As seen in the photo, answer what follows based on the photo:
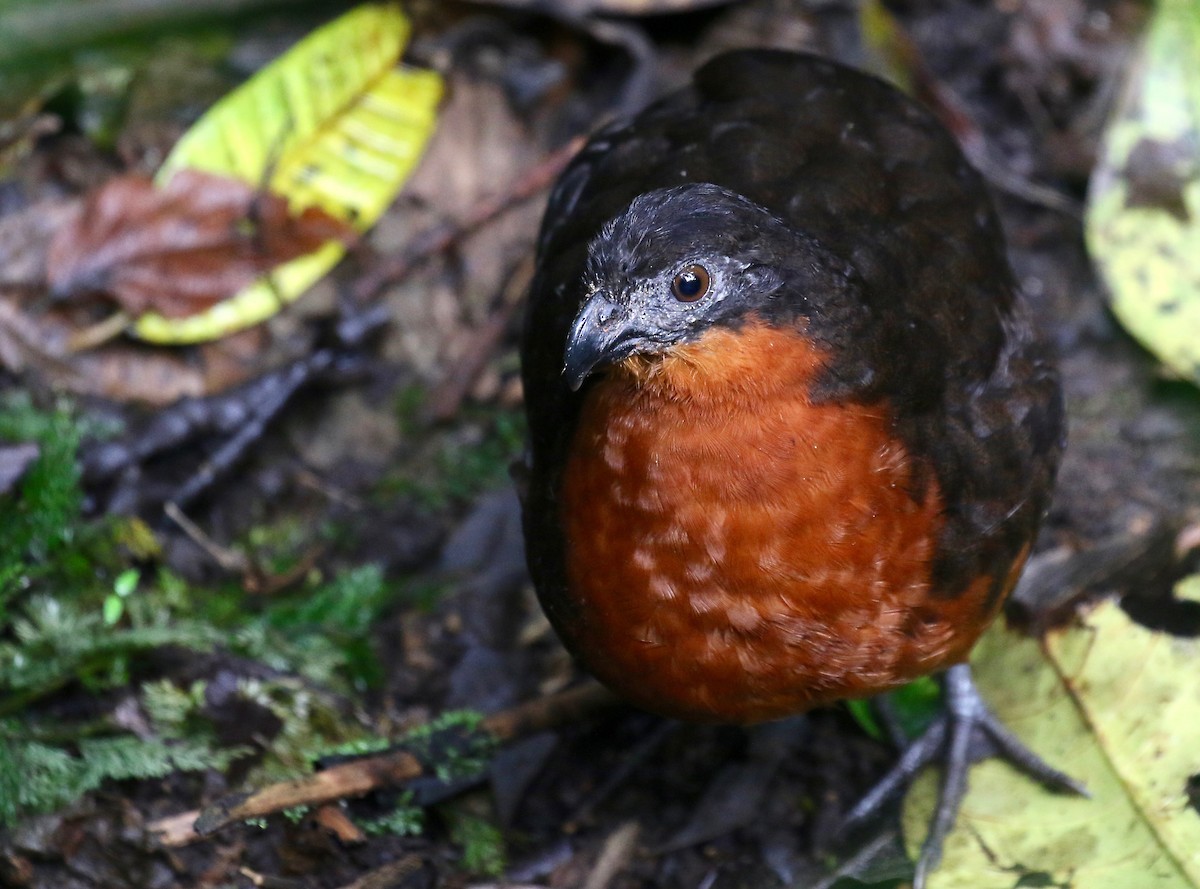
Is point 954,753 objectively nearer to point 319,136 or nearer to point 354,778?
point 354,778

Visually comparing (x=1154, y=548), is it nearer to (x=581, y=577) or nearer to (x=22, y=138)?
(x=581, y=577)

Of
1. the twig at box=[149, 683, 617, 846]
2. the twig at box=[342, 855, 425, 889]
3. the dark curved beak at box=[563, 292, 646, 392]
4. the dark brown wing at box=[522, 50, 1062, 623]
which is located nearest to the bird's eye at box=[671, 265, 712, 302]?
the dark curved beak at box=[563, 292, 646, 392]

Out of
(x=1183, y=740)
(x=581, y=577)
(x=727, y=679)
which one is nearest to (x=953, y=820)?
(x=1183, y=740)

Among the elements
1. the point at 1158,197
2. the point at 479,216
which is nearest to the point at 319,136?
the point at 479,216

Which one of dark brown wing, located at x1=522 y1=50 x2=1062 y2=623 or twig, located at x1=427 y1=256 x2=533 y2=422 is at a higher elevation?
dark brown wing, located at x1=522 y1=50 x2=1062 y2=623

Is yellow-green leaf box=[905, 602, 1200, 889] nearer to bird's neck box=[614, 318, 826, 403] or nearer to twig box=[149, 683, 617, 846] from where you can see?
twig box=[149, 683, 617, 846]

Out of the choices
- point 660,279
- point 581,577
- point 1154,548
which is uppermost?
point 660,279
